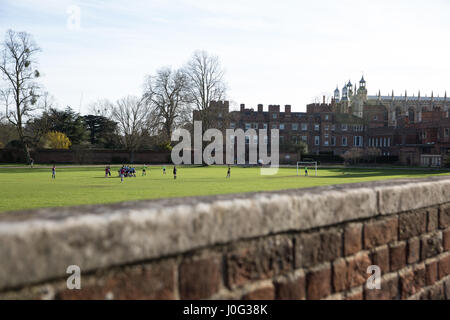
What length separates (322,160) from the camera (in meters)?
72.6

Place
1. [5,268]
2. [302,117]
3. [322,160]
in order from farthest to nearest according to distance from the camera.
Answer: [302,117]
[322,160]
[5,268]

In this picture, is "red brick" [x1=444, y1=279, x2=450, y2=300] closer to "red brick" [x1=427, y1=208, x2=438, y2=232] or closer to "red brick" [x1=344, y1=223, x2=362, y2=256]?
"red brick" [x1=427, y1=208, x2=438, y2=232]

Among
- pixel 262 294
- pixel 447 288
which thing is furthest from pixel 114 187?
pixel 262 294

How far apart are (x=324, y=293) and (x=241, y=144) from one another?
82.5m

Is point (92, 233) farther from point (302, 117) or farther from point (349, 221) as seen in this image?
point (302, 117)

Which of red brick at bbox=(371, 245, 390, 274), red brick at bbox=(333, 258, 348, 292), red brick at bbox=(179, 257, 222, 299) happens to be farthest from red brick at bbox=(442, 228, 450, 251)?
red brick at bbox=(179, 257, 222, 299)

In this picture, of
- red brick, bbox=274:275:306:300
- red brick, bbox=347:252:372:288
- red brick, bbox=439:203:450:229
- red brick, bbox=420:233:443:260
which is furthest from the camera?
Answer: red brick, bbox=439:203:450:229

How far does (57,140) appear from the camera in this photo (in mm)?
68188

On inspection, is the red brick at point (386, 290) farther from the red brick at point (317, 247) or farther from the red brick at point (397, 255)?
the red brick at point (317, 247)

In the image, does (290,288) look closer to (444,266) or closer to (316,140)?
(444,266)

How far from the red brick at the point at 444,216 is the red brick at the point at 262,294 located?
2.26 m

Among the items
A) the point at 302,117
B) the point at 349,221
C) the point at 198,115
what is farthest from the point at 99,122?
the point at 349,221

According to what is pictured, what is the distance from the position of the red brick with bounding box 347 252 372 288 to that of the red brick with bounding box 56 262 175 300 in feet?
4.90

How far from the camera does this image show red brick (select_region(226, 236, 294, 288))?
231 centimetres
